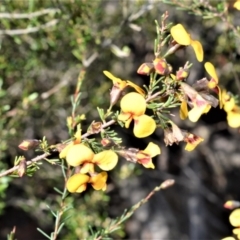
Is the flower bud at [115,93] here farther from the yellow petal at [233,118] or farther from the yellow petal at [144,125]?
the yellow petal at [233,118]

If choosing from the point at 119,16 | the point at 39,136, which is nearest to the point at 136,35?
the point at 119,16

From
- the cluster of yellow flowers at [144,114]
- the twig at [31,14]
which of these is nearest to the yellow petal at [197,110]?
the cluster of yellow flowers at [144,114]

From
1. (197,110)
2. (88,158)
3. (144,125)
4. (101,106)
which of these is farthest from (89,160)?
(101,106)

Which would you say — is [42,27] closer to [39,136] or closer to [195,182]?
[39,136]

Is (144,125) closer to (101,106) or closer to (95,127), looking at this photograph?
(95,127)

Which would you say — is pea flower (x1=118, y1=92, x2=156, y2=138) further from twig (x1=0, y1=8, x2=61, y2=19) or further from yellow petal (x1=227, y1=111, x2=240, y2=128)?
twig (x1=0, y1=8, x2=61, y2=19)

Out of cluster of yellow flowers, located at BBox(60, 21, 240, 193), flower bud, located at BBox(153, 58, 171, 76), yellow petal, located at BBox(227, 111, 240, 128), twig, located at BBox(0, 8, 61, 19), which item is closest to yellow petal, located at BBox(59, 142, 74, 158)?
cluster of yellow flowers, located at BBox(60, 21, 240, 193)
